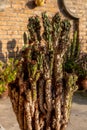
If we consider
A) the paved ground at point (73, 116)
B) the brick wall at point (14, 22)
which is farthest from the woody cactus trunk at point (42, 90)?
the brick wall at point (14, 22)

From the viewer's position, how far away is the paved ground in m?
5.25

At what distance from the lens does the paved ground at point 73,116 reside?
5246mm

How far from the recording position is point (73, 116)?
19.2 ft

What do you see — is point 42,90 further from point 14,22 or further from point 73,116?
point 14,22

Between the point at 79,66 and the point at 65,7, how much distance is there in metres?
1.80

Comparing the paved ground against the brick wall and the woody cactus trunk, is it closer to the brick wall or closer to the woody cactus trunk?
the brick wall

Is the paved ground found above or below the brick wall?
below

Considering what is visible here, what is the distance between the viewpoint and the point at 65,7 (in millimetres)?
8516

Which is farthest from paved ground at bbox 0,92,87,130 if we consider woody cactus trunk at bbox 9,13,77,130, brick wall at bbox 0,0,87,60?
woody cactus trunk at bbox 9,13,77,130

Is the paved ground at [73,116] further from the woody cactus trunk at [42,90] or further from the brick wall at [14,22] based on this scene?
the woody cactus trunk at [42,90]

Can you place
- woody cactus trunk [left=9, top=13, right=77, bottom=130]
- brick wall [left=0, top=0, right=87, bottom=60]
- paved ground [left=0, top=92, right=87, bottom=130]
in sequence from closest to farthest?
1. woody cactus trunk [left=9, top=13, right=77, bottom=130]
2. paved ground [left=0, top=92, right=87, bottom=130]
3. brick wall [left=0, top=0, right=87, bottom=60]

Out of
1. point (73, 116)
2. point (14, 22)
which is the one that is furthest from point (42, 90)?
point (14, 22)

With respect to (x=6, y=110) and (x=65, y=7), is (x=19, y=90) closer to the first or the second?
(x=6, y=110)

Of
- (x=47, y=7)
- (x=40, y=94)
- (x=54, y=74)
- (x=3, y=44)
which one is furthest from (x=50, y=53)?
(x=47, y=7)
